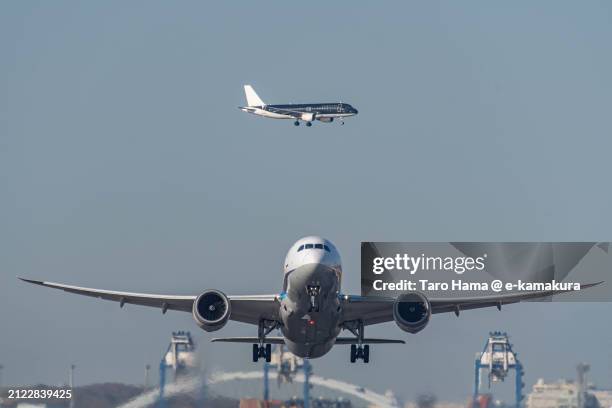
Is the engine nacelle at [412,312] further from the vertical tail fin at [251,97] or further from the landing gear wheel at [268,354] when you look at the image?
the vertical tail fin at [251,97]

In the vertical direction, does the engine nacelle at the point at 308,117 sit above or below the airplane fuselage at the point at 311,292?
above

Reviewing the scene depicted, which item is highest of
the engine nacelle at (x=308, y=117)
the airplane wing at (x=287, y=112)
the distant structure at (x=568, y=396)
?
the airplane wing at (x=287, y=112)

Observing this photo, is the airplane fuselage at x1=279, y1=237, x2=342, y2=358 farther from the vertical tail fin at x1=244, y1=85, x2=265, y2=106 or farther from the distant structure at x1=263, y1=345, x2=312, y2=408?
the vertical tail fin at x1=244, y1=85, x2=265, y2=106

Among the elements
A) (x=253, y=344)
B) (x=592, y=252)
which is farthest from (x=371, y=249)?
(x=253, y=344)

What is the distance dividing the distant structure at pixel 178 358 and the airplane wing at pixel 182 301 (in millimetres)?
2084

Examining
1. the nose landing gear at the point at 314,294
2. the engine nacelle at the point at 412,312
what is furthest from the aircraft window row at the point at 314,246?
the engine nacelle at the point at 412,312

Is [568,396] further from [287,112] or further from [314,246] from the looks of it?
[287,112]

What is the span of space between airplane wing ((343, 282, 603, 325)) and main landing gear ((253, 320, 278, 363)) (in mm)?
3694

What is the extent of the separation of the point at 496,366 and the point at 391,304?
31.9ft

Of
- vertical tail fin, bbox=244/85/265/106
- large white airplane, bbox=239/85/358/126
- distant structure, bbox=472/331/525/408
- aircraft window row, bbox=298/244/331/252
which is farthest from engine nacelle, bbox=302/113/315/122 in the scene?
aircraft window row, bbox=298/244/331/252

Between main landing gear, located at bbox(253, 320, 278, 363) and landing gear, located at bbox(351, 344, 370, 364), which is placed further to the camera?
landing gear, located at bbox(351, 344, 370, 364)

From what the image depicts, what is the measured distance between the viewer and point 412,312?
61.8 metres

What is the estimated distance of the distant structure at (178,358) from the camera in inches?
2569

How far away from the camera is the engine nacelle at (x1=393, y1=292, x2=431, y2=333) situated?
61375 millimetres
